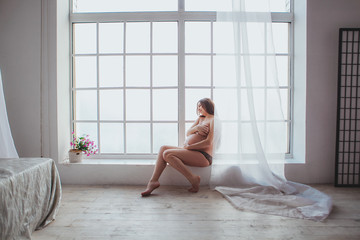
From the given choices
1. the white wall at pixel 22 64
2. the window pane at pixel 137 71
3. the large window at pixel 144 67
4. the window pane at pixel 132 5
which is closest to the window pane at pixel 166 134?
the large window at pixel 144 67

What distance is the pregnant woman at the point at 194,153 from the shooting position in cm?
258

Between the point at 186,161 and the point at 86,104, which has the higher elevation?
the point at 86,104

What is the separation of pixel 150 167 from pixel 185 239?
1357 mm

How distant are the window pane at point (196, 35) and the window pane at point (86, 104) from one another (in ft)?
5.41

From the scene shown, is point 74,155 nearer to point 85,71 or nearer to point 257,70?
point 85,71

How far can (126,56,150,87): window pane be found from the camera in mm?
3143

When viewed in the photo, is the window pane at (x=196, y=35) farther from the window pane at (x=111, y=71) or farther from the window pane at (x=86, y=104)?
the window pane at (x=86, y=104)

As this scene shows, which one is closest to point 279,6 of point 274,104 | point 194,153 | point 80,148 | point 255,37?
point 255,37

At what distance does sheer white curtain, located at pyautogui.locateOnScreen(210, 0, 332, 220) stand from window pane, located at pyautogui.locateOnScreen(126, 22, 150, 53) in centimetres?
114

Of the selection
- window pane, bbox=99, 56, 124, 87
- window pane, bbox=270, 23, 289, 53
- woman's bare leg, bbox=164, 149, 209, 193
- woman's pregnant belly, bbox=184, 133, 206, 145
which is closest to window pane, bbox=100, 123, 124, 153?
window pane, bbox=99, 56, 124, 87

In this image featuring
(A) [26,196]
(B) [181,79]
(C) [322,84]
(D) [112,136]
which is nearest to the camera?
(A) [26,196]

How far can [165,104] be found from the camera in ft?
10.4

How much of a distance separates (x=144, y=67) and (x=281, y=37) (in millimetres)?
2181

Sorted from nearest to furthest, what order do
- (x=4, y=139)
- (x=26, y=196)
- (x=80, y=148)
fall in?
(x=26, y=196)
(x=4, y=139)
(x=80, y=148)
